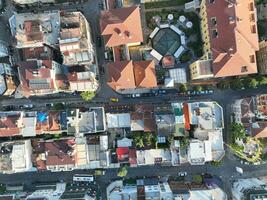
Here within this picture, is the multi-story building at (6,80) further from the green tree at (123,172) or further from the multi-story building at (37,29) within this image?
the green tree at (123,172)

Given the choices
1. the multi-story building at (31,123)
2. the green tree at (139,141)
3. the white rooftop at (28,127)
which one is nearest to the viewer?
the multi-story building at (31,123)

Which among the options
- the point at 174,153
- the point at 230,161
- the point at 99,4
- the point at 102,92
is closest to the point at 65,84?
the point at 102,92

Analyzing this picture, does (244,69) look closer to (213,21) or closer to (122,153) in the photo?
(213,21)

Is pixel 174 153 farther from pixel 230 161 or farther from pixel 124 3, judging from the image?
pixel 124 3

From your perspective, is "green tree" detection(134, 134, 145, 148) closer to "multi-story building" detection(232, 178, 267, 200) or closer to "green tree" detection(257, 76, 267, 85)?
"multi-story building" detection(232, 178, 267, 200)

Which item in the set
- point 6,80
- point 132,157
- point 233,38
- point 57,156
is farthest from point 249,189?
point 6,80

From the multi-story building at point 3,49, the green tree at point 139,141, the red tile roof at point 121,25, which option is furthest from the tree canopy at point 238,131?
the multi-story building at point 3,49
